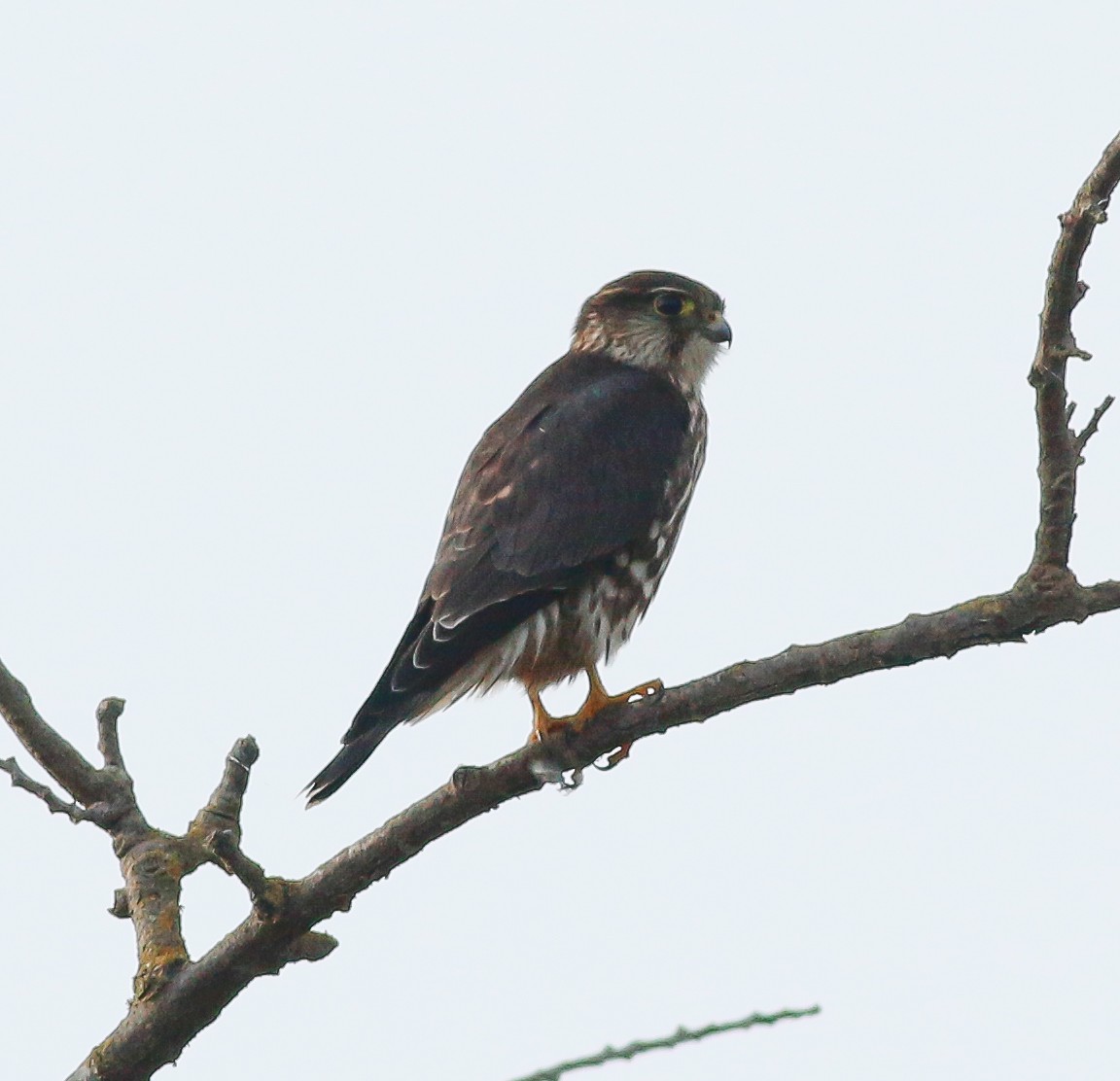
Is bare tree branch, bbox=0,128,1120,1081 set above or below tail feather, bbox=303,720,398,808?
below

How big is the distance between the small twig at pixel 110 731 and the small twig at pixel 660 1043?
2714mm

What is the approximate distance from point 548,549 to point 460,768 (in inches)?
46.7

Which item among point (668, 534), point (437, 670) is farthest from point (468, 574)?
point (668, 534)

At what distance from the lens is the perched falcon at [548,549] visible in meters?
4.31

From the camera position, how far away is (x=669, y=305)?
5.66 metres

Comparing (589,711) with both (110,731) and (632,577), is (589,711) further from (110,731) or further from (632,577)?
(110,731)

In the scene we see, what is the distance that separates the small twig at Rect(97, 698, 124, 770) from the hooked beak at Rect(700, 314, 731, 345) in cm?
268

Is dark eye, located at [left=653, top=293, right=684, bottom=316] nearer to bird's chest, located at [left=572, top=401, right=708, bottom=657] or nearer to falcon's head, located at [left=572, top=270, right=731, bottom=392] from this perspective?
falcon's head, located at [left=572, top=270, right=731, bottom=392]

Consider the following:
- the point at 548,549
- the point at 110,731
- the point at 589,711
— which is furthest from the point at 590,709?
the point at 110,731

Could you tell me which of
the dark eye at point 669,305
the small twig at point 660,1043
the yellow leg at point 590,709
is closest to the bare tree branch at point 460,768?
the yellow leg at point 590,709

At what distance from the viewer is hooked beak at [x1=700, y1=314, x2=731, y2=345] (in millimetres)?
5586

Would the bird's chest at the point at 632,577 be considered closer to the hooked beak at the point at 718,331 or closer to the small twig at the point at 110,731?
the hooked beak at the point at 718,331

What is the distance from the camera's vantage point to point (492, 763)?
3572 millimetres

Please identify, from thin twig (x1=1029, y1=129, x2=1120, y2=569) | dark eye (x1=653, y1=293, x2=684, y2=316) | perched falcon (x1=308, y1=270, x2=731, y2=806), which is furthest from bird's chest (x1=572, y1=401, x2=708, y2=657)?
thin twig (x1=1029, y1=129, x2=1120, y2=569)
